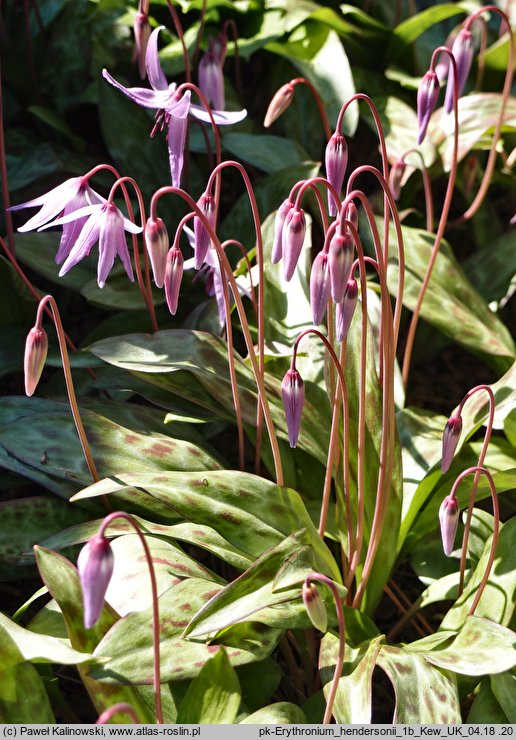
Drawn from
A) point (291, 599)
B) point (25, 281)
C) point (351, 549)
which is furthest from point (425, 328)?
point (291, 599)

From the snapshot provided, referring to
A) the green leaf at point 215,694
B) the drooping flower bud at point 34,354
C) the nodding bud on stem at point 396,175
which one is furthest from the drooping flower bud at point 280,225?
the nodding bud on stem at point 396,175

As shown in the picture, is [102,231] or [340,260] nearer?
[340,260]

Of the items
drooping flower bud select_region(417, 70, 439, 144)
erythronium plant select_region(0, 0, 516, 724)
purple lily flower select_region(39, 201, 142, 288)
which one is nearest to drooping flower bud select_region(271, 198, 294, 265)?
erythronium plant select_region(0, 0, 516, 724)

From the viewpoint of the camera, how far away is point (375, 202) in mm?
2586

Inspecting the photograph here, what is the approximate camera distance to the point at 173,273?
1405 millimetres

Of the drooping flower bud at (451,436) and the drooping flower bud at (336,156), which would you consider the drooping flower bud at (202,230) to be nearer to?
the drooping flower bud at (336,156)

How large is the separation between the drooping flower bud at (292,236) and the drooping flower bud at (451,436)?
39cm

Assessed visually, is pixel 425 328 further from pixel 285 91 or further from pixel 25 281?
Result: pixel 25 281

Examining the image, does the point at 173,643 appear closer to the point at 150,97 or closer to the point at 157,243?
the point at 157,243

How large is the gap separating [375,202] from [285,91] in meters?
0.94

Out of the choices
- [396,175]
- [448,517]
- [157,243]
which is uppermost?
[157,243]

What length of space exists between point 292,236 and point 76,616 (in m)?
0.66

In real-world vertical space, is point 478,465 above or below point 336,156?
below

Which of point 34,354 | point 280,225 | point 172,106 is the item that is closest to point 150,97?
point 172,106
